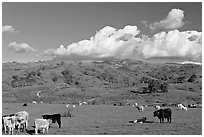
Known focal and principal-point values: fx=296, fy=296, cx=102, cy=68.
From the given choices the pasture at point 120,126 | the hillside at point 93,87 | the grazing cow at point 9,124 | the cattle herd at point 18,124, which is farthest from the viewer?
the hillside at point 93,87

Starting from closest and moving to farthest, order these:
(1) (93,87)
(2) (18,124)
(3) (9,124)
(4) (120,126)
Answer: (3) (9,124), (2) (18,124), (4) (120,126), (1) (93,87)

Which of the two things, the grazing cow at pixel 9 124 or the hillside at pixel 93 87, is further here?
the hillside at pixel 93 87

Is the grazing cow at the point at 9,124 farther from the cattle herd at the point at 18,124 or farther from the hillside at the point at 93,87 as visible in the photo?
the hillside at the point at 93,87

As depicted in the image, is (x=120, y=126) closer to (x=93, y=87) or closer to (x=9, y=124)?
(x=9, y=124)

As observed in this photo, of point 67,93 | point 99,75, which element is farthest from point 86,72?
point 67,93

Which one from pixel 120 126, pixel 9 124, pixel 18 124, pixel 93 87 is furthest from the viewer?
pixel 93 87

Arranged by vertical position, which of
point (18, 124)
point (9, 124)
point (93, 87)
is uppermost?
point (93, 87)

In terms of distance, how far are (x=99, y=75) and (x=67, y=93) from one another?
7774 cm

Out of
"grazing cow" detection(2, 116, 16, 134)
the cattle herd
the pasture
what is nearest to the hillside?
the pasture

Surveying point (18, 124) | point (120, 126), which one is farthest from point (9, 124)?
point (120, 126)

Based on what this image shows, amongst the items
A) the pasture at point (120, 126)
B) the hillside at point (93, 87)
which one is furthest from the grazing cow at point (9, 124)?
the hillside at point (93, 87)

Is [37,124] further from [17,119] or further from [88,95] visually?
[88,95]

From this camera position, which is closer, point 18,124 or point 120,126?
point 18,124

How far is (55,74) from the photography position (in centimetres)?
16675
